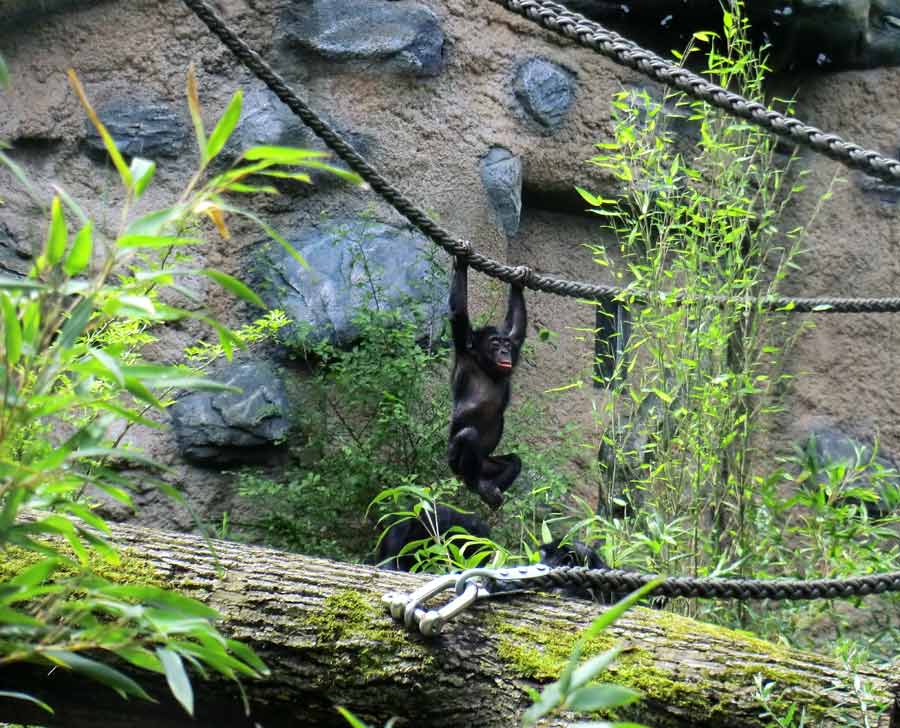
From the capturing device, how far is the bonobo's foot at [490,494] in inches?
189

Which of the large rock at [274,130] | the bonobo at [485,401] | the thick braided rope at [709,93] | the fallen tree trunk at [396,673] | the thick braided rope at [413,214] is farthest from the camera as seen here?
the large rock at [274,130]

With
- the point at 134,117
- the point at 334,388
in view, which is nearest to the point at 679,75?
the point at 334,388

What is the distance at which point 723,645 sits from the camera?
241cm

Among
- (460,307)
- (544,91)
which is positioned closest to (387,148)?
(544,91)

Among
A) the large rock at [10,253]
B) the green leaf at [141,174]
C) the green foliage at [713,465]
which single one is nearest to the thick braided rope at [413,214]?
the green foliage at [713,465]

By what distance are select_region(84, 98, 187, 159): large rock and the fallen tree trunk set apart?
3601 mm

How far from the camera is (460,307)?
4160 millimetres

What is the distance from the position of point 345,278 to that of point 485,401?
105cm

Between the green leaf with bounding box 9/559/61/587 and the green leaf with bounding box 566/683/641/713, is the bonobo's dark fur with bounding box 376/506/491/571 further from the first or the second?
the green leaf with bounding box 566/683/641/713

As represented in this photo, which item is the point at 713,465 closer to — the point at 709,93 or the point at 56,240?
the point at 709,93

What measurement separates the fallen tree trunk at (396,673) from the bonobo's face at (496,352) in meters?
2.38

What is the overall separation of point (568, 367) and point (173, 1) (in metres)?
2.83

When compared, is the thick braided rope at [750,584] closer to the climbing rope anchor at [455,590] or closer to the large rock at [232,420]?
the climbing rope anchor at [455,590]

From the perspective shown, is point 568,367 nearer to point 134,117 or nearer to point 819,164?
point 819,164
